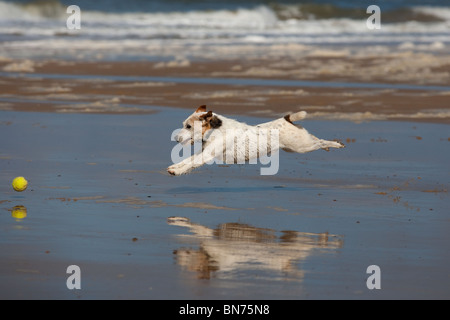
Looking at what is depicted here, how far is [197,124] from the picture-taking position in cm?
1026

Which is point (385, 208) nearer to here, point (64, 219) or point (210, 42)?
point (64, 219)

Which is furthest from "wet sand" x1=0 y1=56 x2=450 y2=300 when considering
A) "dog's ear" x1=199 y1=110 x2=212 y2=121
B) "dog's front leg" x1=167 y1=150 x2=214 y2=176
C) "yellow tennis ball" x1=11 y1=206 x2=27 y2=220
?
"dog's ear" x1=199 y1=110 x2=212 y2=121

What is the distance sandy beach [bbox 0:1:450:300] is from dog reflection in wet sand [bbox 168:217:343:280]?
19 millimetres

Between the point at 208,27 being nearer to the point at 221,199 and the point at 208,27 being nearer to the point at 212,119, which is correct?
the point at 212,119

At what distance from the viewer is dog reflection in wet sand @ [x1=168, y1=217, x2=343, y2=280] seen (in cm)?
731

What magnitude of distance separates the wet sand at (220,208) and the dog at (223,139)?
1.41 feet

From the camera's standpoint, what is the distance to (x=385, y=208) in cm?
980

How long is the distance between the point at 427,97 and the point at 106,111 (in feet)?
23.1

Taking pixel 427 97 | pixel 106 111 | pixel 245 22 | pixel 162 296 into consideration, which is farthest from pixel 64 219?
pixel 245 22

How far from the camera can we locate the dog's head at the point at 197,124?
10242 millimetres

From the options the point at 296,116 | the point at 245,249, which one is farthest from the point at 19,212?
the point at 296,116

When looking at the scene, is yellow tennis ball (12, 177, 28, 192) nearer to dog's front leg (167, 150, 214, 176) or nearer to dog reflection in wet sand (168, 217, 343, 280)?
dog's front leg (167, 150, 214, 176)

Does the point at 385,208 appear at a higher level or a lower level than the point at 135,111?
lower

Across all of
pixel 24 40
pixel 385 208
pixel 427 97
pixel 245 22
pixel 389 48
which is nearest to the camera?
pixel 385 208
